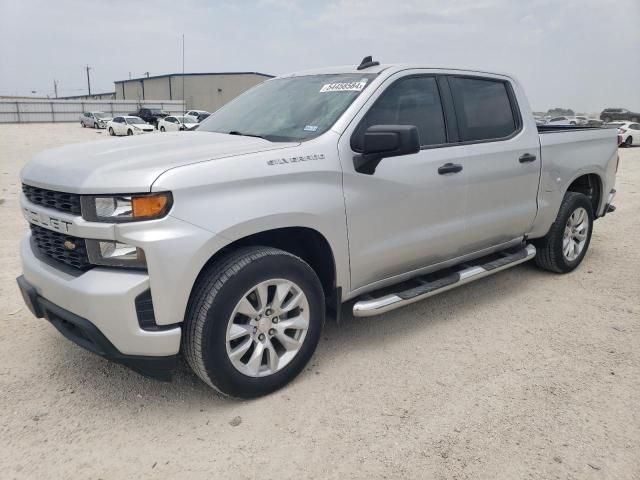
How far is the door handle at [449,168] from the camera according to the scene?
11.6 ft

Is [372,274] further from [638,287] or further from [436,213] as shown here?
[638,287]

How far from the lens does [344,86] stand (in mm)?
3418

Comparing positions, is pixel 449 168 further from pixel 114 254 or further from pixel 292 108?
pixel 114 254

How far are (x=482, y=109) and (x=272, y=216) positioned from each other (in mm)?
2241

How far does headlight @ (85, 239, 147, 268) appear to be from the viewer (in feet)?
7.90

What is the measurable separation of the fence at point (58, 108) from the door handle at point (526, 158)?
1908 inches

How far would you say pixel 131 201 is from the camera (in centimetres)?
241

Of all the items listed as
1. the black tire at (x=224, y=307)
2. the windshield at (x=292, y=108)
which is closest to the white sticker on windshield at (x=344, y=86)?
the windshield at (x=292, y=108)

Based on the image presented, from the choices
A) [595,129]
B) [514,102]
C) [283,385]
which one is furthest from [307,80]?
[595,129]

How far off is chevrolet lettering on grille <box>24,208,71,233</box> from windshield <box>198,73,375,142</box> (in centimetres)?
130

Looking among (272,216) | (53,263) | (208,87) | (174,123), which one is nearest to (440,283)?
(272,216)

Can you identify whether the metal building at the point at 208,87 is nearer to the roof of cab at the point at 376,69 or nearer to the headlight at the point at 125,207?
the roof of cab at the point at 376,69

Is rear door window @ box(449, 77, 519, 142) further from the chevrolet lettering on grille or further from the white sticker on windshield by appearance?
the chevrolet lettering on grille

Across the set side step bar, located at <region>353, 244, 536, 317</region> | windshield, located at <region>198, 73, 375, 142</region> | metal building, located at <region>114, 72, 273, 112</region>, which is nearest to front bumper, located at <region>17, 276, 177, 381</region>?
side step bar, located at <region>353, 244, 536, 317</region>
